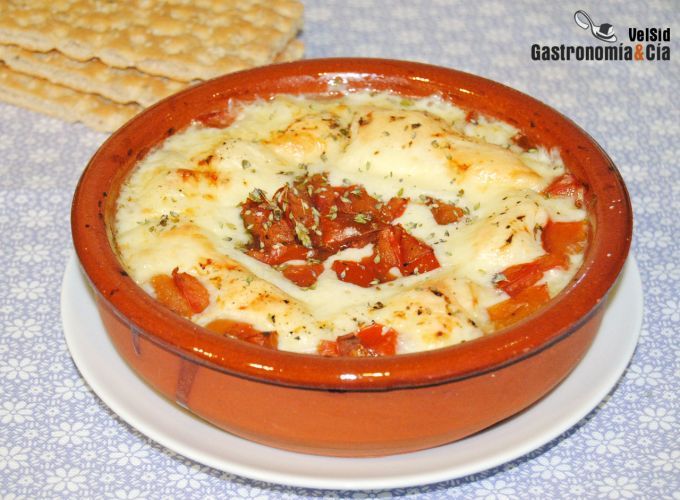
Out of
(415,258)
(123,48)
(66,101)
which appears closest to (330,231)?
(415,258)

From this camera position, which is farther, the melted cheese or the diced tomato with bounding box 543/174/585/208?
the diced tomato with bounding box 543/174/585/208

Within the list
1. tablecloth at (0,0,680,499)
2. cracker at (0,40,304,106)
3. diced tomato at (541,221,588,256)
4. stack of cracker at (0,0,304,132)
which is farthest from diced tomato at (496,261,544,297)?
cracker at (0,40,304,106)

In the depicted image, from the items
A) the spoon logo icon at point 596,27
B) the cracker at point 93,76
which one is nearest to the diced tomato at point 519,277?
the cracker at point 93,76

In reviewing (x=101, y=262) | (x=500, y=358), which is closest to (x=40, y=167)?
(x=101, y=262)

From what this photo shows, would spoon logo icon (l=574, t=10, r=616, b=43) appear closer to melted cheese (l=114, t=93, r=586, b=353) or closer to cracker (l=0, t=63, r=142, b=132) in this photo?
melted cheese (l=114, t=93, r=586, b=353)

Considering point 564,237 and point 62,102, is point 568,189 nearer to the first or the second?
point 564,237
